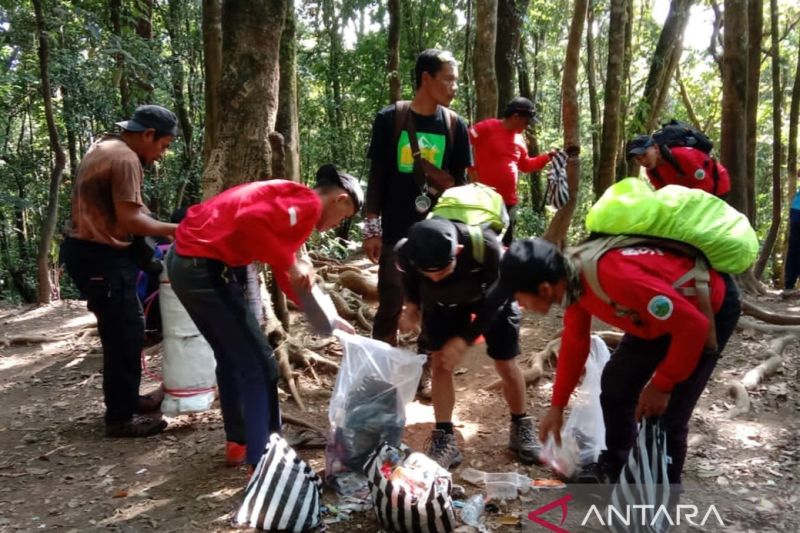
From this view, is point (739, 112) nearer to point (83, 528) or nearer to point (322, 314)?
point (322, 314)

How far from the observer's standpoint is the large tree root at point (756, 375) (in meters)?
4.10

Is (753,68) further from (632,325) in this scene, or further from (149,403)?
(149,403)

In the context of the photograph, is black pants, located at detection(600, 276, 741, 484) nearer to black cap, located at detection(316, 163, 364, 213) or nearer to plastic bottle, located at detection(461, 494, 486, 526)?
plastic bottle, located at detection(461, 494, 486, 526)

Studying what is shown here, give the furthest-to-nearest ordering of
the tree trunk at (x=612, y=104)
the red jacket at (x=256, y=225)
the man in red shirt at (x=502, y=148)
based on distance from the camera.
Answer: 1. the tree trunk at (x=612, y=104)
2. the man in red shirt at (x=502, y=148)
3. the red jacket at (x=256, y=225)

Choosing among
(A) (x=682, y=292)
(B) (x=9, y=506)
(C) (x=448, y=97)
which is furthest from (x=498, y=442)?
(B) (x=9, y=506)

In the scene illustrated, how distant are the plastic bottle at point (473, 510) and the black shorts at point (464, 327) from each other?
77 centimetres

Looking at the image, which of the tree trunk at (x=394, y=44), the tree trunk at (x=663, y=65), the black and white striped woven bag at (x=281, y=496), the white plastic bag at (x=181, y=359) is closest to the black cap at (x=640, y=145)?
the black and white striped woven bag at (x=281, y=496)

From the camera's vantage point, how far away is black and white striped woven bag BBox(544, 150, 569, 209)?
19.9ft

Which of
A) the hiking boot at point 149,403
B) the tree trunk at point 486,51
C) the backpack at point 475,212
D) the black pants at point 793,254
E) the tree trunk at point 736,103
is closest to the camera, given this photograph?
the backpack at point 475,212

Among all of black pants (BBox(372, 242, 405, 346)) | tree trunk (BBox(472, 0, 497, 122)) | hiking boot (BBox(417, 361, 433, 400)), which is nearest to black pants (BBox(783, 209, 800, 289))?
tree trunk (BBox(472, 0, 497, 122))

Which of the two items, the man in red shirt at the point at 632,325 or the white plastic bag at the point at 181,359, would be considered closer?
the man in red shirt at the point at 632,325

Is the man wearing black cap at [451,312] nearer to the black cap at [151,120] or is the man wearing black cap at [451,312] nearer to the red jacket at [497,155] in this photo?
the black cap at [151,120]

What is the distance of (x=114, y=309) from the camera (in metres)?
3.67

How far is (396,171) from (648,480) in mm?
2327
